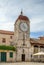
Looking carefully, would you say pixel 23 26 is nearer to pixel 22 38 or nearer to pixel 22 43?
pixel 22 38

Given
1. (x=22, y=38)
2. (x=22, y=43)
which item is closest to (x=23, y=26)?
(x=22, y=38)

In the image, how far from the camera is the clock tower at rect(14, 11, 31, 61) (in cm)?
5022

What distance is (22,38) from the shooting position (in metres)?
50.6

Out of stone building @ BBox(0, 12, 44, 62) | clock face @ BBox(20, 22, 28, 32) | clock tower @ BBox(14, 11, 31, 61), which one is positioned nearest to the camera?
stone building @ BBox(0, 12, 44, 62)

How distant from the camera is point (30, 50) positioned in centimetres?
5119

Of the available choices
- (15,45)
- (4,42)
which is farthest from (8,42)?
(15,45)

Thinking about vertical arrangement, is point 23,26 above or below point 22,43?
above

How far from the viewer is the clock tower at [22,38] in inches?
1977

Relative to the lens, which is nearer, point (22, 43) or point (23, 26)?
point (22, 43)

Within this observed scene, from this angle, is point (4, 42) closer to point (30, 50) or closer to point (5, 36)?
point (5, 36)

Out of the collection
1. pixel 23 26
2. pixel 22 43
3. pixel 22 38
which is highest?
pixel 23 26

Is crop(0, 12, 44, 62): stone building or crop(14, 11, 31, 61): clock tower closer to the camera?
crop(0, 12, 44, 62): stone building

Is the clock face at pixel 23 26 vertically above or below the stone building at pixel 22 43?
above

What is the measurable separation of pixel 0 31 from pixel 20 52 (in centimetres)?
780
